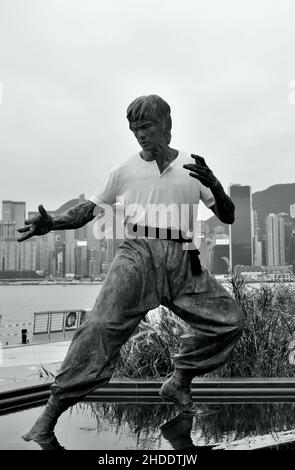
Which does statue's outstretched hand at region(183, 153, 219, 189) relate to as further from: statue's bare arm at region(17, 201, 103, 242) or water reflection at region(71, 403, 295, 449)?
water reflection at region(71, 403, 295, 449)

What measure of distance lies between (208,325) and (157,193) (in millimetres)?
970

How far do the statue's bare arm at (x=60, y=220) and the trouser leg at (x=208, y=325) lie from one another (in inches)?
34.3

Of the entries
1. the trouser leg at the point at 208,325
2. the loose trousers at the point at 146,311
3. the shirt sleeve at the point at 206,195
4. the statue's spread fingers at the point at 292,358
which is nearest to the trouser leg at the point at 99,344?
the loose trousers at the point at 146,311

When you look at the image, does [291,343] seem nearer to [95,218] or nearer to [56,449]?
[95,218]

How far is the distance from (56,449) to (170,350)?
10.6ft

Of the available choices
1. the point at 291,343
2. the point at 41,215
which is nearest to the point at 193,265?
the point at 41,215

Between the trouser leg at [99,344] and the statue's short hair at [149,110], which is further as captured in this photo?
the statue's short hair at [149,110]

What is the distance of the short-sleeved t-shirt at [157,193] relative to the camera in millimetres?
3689

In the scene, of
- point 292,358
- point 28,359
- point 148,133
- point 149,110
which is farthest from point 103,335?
point 28,359

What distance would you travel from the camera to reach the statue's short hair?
3592mm

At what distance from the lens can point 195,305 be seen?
369cm

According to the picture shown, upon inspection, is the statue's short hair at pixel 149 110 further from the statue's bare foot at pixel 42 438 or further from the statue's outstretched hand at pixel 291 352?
the statue's outstretched hand at pixel 291 352

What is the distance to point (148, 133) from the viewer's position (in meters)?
3.63

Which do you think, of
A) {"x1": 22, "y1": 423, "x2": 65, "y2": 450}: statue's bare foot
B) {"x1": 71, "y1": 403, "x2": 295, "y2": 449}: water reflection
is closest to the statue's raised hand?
{"x1": 22, "y1": 423, "x2": 65, "y2": 450}: statue's bare foot
